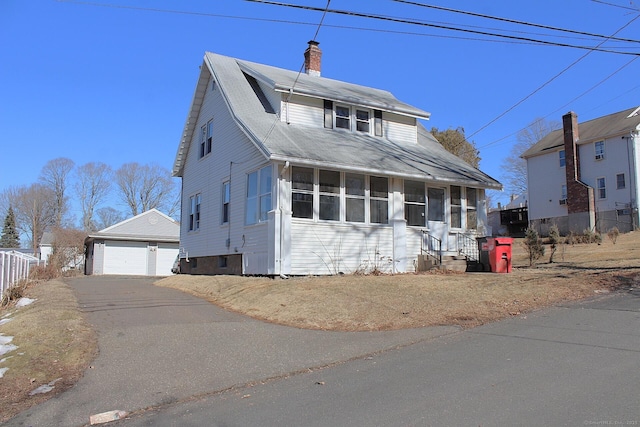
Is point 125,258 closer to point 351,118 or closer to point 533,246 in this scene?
point 351,118

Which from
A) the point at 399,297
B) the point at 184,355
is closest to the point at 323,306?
the point at 399,297

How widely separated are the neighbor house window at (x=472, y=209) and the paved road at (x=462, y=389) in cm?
1000

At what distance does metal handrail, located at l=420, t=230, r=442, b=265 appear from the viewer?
1612 cm

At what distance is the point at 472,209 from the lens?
17406 mm

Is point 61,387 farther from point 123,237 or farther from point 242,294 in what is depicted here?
point 123,237

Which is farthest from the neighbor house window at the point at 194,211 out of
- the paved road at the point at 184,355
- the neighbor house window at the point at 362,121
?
the paved road at the point at 184,355

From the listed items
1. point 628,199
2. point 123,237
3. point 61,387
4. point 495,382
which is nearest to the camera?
point 495,382

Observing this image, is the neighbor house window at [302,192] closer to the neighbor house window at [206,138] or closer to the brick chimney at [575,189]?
the neighbor house window at [206,138]

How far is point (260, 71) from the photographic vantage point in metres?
19.2

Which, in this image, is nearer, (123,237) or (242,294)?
(242,294)

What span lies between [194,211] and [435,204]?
992cm

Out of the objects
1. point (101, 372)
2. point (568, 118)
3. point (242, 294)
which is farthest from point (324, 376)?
point (568, 118)

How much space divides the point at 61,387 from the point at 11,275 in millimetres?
10822

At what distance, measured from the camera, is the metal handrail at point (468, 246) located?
16855 millimetres
